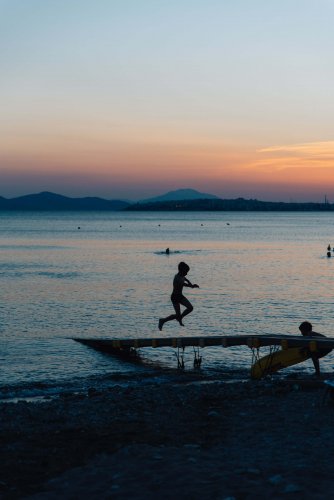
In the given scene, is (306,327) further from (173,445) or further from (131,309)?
(131,309)

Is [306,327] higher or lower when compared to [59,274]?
higher

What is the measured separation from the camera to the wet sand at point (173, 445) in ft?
28.9

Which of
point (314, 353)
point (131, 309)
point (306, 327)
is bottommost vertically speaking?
point (131, 309)

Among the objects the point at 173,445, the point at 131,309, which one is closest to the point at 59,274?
the point at 131,309

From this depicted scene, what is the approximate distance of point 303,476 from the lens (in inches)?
356

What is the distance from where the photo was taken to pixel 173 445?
1091cm

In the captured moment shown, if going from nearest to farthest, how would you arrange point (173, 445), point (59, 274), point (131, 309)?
point (173, 445)
point (131, 309)
point (59, 274)

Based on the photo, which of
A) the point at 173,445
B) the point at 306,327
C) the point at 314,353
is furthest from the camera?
the point at 306,327

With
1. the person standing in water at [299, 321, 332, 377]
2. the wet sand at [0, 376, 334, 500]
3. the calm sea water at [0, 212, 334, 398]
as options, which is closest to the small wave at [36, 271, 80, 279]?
the calm sea water at [0, 212, 334, 398]

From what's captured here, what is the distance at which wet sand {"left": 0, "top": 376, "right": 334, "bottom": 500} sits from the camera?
8.81 metres

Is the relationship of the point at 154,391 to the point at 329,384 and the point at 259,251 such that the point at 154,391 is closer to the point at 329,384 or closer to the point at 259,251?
the point at 329,384

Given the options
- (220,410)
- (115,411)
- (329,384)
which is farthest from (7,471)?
(329,384)

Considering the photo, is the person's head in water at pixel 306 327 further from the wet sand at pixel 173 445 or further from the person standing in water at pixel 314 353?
the wet sand at pixel 173 445

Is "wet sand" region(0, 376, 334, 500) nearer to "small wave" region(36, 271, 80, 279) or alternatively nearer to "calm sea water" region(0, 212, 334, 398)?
"calm sea water" region(0, 212, 334, 398)
